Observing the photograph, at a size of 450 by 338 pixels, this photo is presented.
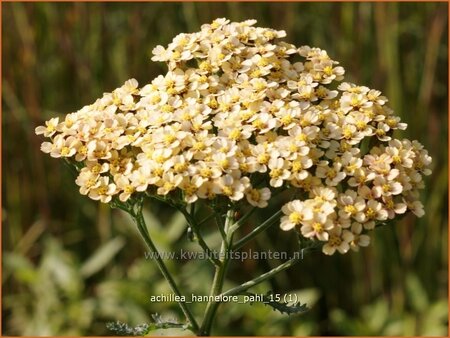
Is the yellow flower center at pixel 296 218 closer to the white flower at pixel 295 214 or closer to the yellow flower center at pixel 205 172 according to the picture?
the white flower at pixel 295 214

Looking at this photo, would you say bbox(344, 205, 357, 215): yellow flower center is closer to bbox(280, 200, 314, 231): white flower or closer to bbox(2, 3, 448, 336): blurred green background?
bbox(280, 200, 314, 231): white flower

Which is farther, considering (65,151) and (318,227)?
(65,151)

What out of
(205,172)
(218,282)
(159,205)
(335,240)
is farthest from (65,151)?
(159,205)

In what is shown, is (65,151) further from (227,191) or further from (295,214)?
(295,214)

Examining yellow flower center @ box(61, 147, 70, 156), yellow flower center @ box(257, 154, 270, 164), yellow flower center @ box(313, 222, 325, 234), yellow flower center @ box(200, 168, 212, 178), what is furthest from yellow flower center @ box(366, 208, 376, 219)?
yellow flower center @ box(61, 147, 70, 156)

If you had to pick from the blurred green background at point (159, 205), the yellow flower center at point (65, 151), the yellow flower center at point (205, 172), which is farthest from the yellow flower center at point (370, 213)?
the blurred green background at point (159, 205)

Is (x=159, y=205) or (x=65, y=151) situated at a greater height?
(x=65, y=151)
